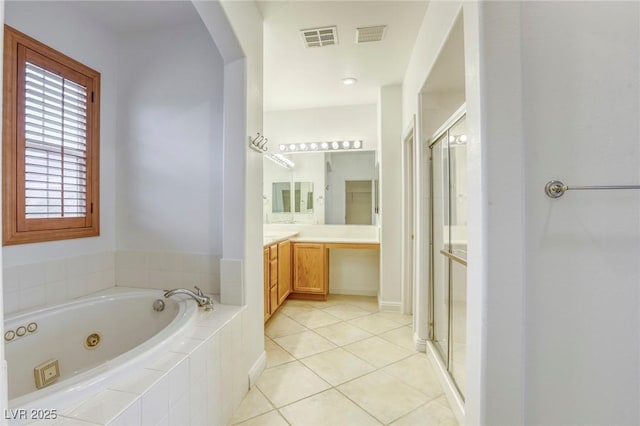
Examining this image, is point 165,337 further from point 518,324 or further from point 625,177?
point 625,177

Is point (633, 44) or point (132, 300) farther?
point (132, 300)

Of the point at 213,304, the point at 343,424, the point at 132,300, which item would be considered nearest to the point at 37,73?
the point at 132,300

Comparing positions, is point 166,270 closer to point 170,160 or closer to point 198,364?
point 170,160

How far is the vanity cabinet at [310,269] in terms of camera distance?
3.43 meters

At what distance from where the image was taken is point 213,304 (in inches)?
73.6

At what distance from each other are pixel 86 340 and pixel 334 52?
9.18 ft

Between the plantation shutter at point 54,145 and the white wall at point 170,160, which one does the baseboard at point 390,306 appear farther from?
the plantation shutter at point 54,145

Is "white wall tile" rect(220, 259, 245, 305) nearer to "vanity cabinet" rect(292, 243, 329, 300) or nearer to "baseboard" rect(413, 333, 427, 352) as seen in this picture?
"baseboard" rect(413, 333, 427, 352)

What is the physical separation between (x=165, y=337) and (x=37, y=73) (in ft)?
5.72

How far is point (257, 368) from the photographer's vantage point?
6.52ft

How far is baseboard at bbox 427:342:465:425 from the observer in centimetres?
161

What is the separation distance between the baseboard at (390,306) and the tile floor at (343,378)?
20cm

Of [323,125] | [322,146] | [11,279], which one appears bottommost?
[11,279]

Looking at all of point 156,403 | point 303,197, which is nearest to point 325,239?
point 303,197
